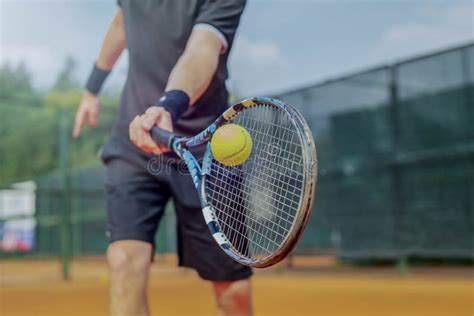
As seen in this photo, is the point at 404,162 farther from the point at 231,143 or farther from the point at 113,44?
the point at 231,143

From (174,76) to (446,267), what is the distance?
20.3 feet

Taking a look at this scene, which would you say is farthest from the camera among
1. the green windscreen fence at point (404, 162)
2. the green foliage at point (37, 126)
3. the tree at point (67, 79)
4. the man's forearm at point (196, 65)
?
the tree at point (67, 79)

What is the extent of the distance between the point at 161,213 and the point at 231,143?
495 millimetres

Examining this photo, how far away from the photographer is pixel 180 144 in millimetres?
1651

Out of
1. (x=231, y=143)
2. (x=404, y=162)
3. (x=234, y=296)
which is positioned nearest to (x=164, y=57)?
(x=231, y=143)

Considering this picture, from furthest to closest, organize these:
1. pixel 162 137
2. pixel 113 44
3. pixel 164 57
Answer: pixel 113 44, pixel 164 57, pixel 162 137

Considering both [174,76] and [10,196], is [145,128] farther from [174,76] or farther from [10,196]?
[10,196]

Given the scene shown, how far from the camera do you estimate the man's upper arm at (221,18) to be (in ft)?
6.19

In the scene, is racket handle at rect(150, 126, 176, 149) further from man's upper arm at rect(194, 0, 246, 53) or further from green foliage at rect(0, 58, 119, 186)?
green foliage at rect(0, 58, 119, 186)

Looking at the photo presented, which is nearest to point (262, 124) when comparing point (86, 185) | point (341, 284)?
point (341, 284)

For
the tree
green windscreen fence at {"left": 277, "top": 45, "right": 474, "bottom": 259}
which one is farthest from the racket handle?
the tree

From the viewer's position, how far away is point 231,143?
1522 millimetres

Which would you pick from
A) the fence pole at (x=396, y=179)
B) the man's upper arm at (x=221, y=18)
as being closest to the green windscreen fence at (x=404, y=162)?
the fence pole at (x=396, y=179)

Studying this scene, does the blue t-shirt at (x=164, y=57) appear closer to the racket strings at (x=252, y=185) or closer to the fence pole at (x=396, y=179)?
the racket strings at (x=252, y=185)
